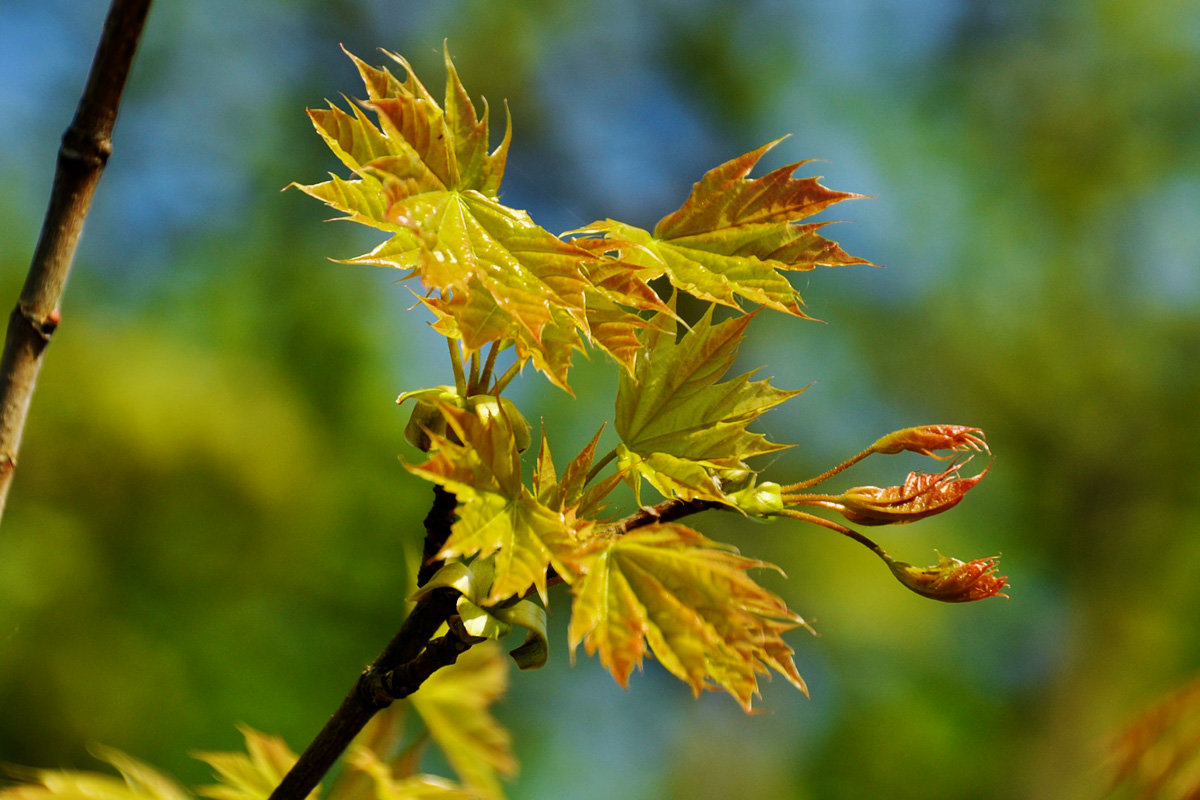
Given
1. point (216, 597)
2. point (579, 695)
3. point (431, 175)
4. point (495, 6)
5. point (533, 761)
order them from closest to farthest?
point (431, 175), point (216, 597), point (533, 761), point (579, 695), point (495, 6)

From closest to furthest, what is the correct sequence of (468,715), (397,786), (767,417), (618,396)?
(618,396)
(397,786)
(468,715)
(767,417)

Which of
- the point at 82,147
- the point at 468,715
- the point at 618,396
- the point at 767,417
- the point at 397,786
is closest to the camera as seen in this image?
the point at 82,147

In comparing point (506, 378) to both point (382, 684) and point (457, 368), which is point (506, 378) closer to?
point (457, 368)

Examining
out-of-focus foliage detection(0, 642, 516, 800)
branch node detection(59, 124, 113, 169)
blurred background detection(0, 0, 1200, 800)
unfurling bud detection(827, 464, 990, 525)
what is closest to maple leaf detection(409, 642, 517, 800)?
out-of-focus foliage detection(0, 642, 516, 800)

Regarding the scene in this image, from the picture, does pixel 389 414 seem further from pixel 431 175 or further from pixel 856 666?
pixel 431 175

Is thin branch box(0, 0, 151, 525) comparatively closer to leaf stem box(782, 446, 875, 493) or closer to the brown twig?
the brown twig

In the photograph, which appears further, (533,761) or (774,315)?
(774,315)

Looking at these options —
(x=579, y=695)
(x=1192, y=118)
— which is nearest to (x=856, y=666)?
(x=579, y=695)

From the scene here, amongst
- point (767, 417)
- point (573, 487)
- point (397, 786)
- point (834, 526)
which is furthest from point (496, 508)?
point (767, 417)
